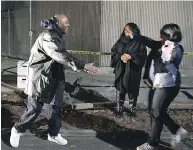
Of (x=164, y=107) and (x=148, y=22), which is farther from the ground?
(x=148, y=22)

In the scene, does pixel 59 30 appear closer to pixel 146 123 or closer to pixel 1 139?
pixel 1 139

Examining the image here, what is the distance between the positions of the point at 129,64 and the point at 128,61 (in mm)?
75

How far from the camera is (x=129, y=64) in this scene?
635cm

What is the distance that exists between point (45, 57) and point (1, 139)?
1395 millimetres

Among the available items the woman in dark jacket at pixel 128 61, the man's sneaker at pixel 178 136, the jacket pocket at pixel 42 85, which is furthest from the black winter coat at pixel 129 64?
the jacket pocket at pixel 42 85

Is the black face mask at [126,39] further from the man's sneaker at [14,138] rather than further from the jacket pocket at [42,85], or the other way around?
the man's sneaker at [14,138]

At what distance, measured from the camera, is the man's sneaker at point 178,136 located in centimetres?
503

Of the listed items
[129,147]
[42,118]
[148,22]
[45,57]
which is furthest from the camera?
[148,22]

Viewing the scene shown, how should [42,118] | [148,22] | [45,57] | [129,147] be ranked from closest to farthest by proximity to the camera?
1. [45,57]
2. [129,147]
3. [42,118]
4. [148,22]

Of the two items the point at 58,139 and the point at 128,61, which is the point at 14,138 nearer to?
the point at 58,139

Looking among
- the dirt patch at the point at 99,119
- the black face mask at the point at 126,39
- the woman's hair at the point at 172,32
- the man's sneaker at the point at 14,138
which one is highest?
the woman's hair at the point at 172,32

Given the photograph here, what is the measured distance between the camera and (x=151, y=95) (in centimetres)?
480

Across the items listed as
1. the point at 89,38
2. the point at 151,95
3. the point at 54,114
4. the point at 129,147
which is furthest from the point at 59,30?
the point at 89,38

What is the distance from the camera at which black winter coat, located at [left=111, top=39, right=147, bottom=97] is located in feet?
20.5
